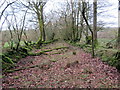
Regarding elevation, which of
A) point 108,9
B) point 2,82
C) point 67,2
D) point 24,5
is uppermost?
point 67,2

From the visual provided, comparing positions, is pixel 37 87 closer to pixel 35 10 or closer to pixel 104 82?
pixel 104 82

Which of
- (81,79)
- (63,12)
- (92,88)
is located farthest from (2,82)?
(63,12)

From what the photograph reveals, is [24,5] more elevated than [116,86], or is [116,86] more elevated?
[24,5]

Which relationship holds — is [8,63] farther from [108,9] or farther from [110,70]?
[108,9]

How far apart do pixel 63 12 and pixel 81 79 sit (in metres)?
20.7

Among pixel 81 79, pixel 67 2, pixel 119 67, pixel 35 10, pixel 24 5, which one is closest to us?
pixel 81 79

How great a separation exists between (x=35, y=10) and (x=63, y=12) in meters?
6.58

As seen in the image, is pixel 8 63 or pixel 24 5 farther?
pixel 24 5

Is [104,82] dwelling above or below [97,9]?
below

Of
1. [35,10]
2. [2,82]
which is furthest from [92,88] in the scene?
[35,10]

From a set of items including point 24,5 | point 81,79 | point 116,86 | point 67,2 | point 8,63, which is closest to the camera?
point 116,86

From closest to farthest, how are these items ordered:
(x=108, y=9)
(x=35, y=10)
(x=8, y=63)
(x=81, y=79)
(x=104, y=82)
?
1. (x=104, y=82)
2. (x=81, y=79)
3. (x=8, y=63)
4. (x=108, y=9)
5. (x=35, y=10)

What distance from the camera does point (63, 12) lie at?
971 inches

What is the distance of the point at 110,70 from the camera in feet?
23.1
